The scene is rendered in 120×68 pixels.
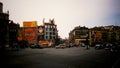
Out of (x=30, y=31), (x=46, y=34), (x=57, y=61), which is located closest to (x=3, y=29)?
(x=57, y=61)

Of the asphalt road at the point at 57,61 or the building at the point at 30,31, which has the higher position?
the building at the point at 30,31

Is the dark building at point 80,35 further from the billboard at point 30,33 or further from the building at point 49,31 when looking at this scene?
the billboard at point 30,33

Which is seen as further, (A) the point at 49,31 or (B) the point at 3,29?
(A) the point at 49,31

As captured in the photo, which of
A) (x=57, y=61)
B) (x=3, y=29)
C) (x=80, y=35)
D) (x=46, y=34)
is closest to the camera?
(x=57, y=61)

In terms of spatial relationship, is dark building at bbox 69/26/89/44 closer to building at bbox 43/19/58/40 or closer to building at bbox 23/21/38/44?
building at bbox 43/19/58/40

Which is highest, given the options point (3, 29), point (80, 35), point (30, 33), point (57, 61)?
point (30, 33)

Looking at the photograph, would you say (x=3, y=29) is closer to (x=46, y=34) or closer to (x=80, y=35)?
(x=46, y=34)

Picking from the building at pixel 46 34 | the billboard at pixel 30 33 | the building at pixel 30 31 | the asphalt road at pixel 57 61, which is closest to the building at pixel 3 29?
the asphalt road at pixel 57 61

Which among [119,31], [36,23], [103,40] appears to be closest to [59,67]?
[36,23]

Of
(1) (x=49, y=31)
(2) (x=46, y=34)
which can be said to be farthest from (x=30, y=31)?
(1) (x=49, y=31)

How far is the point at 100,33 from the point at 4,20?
206 feet

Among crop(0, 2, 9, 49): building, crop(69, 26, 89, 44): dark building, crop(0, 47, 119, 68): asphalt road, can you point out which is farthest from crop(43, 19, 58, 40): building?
crop(0, 47, 119, 68): asphalt road

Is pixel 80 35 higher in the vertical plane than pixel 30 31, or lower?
lower

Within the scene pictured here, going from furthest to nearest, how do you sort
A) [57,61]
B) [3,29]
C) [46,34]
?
[46,34] < [3,29] < [57,61]
